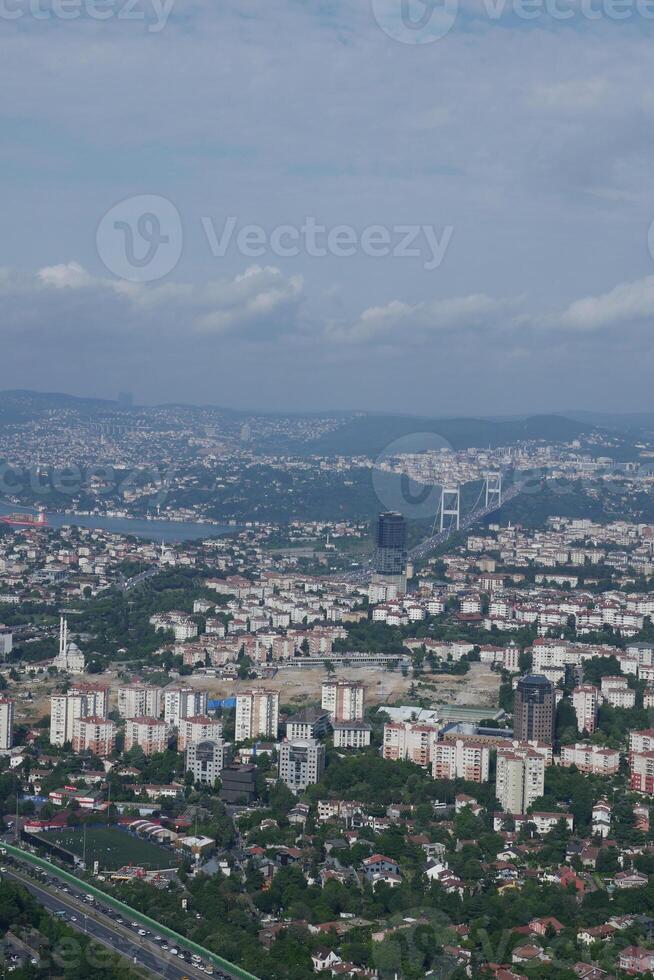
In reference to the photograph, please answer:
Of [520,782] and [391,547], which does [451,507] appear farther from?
[520,782]

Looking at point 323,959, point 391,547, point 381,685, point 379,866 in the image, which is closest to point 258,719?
point 381,685

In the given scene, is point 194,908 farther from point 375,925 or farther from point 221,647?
point 221,647

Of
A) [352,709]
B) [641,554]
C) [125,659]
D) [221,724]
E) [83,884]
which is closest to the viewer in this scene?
[83,884]

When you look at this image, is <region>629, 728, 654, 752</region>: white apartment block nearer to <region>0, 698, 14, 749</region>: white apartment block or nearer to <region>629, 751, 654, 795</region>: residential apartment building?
<region>629, 751, 654, 795</region>: residential apartment building

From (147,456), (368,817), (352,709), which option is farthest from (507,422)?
(368,817)

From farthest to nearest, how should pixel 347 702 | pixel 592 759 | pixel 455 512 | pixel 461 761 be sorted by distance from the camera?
1. pixel 455 512
2. pixel 347 702
3. pixel 592 759
4. pixel 461 761
